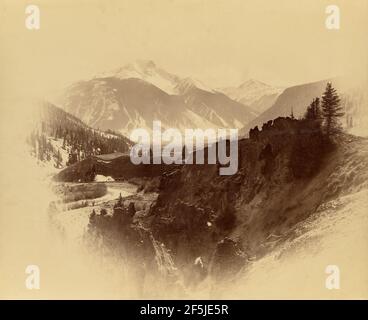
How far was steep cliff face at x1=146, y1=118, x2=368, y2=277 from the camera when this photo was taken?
5.04 meters

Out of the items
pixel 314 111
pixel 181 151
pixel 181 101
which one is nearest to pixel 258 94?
pixel 314 111

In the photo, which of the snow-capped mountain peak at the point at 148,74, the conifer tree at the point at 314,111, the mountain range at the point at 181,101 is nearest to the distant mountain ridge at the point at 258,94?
the mountain range at the point at 181,101

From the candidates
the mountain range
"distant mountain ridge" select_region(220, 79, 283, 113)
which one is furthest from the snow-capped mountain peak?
"distant mountain ridge" select_region(220, 79, 283, 113)

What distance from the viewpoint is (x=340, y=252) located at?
503 centimetres

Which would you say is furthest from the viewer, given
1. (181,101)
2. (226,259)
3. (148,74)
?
(181,101)

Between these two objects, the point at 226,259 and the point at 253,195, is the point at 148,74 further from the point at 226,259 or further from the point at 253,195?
the point at 226,259

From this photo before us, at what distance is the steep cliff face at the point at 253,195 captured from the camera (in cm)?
504

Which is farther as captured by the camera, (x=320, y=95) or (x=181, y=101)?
(x=181, y=101)

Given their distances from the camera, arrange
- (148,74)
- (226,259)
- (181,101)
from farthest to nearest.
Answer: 1. (181,101)
2. (148,74)
3. (226,259)

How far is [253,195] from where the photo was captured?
5129mm

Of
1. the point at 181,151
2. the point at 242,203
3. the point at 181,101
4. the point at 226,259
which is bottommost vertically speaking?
the point at 226,259

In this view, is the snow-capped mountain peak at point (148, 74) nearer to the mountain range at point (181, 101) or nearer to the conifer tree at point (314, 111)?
the mountain range at point (181, 101)

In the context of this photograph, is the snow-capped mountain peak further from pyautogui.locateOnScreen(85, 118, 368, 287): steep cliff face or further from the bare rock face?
the bare rock face
